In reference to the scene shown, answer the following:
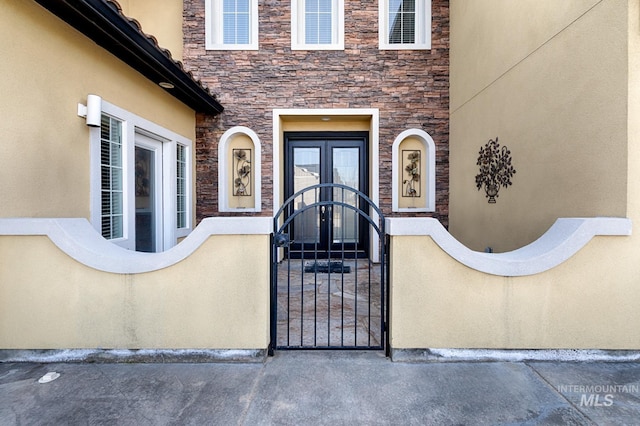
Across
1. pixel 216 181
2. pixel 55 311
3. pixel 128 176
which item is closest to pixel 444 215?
pixel 216 181

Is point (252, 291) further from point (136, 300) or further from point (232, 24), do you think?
point (232, 24)

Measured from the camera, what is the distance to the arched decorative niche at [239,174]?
7.10 metres

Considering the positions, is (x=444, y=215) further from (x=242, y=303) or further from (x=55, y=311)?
(x=55, y=311)

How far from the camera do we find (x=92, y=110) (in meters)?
3.90

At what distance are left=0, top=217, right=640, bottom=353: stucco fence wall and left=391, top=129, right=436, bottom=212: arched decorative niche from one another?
14.1 ft

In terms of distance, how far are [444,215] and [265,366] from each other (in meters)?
5.54

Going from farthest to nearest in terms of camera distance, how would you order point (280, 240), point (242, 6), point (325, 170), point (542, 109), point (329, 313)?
point (325, 170)
point (242, 6)
point (542, 109)
point (329, 313)
point (280, 240)

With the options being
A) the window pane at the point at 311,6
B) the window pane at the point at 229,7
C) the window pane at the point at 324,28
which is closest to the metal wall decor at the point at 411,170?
the window pane at the point at 324,28

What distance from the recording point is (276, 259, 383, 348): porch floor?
3281 millimetres

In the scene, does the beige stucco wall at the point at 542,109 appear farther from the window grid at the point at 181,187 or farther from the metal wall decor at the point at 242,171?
the window grid at the point at 181,187

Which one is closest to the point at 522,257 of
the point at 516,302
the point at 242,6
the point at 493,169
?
the point at 516,302

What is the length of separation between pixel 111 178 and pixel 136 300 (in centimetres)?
238

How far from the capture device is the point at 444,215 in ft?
23.4

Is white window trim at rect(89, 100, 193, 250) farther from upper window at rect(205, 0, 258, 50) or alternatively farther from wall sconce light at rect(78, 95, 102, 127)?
upper window at rect(205, 0, 258, 50)
